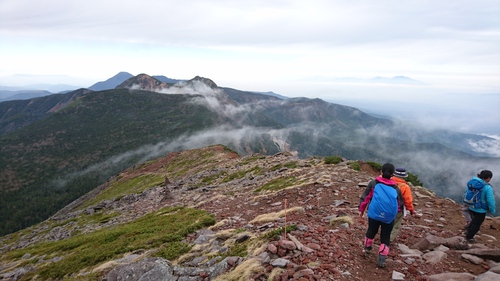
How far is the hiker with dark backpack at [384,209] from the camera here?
8555 millimetres

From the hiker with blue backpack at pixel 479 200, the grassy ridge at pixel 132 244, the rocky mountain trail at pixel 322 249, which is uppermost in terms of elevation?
the hiker with blue backpack at pixel 479 200

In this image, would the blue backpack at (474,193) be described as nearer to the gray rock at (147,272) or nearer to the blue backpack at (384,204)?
the blue backpack at (384,204)

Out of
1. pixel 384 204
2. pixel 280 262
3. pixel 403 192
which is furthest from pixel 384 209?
pixel 280 262

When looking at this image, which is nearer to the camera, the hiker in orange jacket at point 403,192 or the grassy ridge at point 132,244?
the hiker in orange jacket at point 403,192

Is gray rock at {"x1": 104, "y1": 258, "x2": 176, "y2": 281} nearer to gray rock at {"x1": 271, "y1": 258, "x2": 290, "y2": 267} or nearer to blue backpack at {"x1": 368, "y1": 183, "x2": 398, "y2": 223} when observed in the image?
gray rock at {"x1": 271, "y1": 258, "x2": 290, "y2": 267}

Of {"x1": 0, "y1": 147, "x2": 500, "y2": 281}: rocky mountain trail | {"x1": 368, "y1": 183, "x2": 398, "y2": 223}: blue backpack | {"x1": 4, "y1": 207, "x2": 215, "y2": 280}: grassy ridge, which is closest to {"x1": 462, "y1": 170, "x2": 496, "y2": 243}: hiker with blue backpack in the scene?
{"x1": 0, "y1": 147, "x2": 500, "y2": 281}: rocky mountain trail

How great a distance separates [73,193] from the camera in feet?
516

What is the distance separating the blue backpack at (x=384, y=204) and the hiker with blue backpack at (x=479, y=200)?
459cm

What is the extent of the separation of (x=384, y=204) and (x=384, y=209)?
16 cm

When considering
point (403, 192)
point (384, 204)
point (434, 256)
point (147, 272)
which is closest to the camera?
point (384, 204)

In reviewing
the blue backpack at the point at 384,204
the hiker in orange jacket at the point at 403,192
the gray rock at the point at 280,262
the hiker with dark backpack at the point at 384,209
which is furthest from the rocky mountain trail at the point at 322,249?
the blue backpack at the point at 384,204

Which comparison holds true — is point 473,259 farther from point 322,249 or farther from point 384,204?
point 322,249

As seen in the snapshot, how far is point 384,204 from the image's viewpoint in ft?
28.3

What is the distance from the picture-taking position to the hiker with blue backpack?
10461 millimetres
